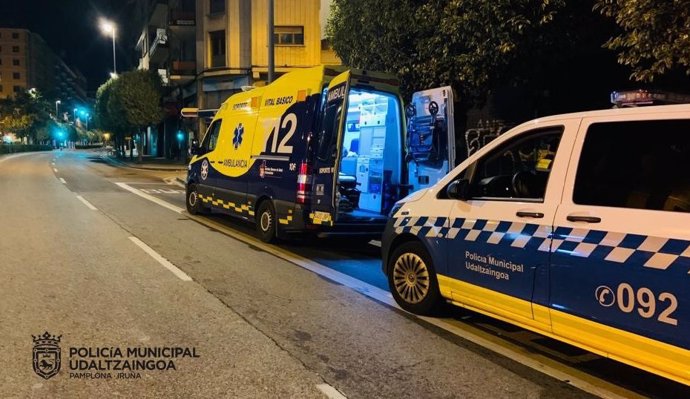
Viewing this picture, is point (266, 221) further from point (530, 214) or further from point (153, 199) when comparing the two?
point (153, 199)

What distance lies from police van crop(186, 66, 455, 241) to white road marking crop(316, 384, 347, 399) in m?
4.39

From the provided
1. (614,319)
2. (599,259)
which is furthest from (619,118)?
(614,319)

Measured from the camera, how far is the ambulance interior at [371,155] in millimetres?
9109

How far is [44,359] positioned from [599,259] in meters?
4.01

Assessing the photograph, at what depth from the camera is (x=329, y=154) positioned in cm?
827

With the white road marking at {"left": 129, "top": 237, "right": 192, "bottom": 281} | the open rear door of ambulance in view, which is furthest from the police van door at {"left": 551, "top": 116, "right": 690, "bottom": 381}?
the white road marking at {"left": 129, "top": 237, "right": 192, "bottom": 281}

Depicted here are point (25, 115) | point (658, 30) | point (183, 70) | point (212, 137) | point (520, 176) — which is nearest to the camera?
point (520, 176)

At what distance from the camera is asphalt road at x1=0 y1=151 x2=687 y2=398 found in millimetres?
3951

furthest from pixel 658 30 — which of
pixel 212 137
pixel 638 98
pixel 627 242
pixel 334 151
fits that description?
pixel 212 137

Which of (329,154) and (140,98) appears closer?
(329,154)

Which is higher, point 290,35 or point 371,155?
point 290,35

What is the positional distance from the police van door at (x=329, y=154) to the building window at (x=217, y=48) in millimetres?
28592

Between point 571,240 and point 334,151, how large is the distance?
4.68 m

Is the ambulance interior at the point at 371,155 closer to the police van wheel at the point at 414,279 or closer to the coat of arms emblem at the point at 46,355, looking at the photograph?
the police van wheel at the point at 414,279
